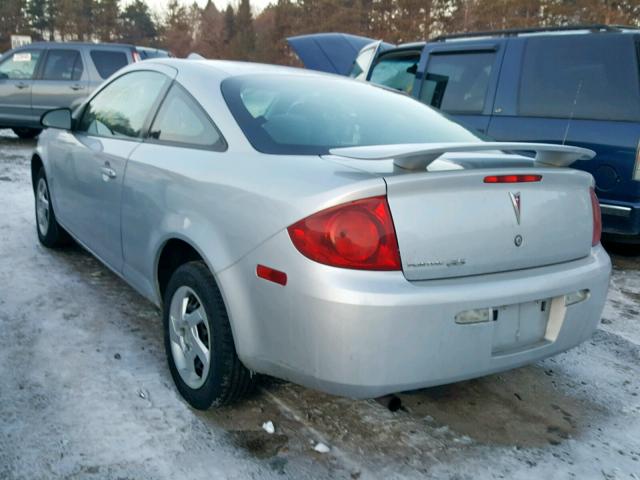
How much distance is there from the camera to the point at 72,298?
375cm

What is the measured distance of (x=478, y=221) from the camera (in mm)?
2088

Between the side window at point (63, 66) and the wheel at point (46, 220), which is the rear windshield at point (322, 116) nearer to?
the wheel at point (46, 220)

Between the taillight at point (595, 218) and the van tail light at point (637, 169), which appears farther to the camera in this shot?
the van tail light at point (637, 169)

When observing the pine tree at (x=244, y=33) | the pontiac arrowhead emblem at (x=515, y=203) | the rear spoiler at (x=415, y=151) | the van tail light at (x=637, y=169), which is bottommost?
the van tail light at (x=637, y=169)

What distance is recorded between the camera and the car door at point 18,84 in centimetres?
1134

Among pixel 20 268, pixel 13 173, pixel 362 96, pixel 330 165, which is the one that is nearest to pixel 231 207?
pixel 330 165

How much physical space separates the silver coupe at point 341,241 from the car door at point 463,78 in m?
2.41

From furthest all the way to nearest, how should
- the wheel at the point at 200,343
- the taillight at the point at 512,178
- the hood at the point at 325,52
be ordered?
the hood at the point at 325,52, the wheel at the point at 200,343, the taillight at the point at 512,178

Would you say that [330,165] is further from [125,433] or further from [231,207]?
[125,433]

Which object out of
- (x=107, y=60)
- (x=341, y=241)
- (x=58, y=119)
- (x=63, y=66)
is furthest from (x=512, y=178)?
(x=63, y=66)

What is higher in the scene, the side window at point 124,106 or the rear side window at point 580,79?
the rear side window at point 580,79

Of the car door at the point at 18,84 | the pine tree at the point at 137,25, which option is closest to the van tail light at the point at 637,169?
the car door at the point at 18,84

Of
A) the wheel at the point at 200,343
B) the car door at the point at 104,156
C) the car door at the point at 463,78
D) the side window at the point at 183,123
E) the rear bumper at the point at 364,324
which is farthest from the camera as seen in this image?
the car door at the point at 463,78

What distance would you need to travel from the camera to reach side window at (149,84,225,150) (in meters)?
2.62
